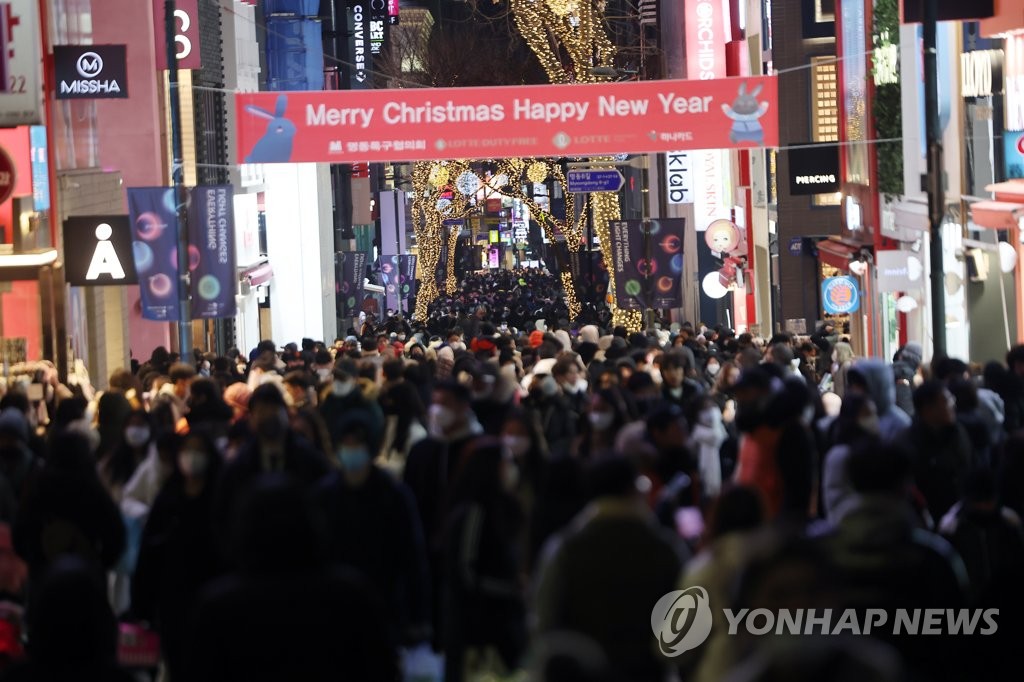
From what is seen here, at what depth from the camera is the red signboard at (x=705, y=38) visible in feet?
154

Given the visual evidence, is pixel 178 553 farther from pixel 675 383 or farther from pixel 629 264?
pixel 629 264

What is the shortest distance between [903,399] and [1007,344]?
39.6ft

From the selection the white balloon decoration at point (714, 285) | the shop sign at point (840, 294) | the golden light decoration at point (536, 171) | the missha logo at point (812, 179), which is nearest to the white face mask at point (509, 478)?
the shop sign at point (840, 294)

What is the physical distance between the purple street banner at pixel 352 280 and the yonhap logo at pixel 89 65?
28.3 meters

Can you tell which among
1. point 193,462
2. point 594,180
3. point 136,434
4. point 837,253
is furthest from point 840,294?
point 193,462

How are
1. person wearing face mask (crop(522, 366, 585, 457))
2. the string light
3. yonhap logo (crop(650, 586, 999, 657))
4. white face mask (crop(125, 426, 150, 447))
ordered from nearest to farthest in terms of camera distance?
yonhap logo (crop(650, 586, 999, 657)) → white face mask (crop(125, 426, 150, 447)) → person wearing face mask (crop(522, 366, 585, 457)) → the string light

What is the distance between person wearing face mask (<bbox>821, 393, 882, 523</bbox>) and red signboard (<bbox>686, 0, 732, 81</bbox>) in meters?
36.7

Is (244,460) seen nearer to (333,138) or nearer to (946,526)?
(946,526)

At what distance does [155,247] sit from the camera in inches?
917

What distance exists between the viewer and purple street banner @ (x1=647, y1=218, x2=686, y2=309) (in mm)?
28578

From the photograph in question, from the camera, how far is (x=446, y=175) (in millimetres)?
60438

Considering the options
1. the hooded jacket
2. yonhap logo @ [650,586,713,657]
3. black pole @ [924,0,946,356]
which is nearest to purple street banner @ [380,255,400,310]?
black pole @ [924,0,946,356]

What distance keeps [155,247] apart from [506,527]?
52.0 ft

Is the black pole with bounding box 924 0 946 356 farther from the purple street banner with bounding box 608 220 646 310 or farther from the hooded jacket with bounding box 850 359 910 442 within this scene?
the purple street banner with bounding box 608 220 646 310
